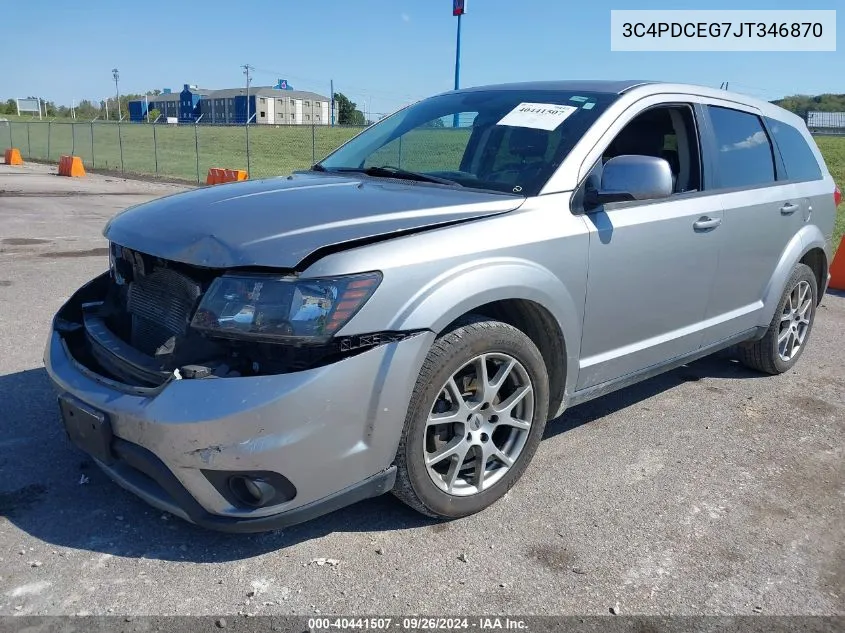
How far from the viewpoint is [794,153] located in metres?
5.07

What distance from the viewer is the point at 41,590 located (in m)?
2.55

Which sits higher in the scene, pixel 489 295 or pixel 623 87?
pixel 623 87

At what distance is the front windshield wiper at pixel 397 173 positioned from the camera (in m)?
3.56

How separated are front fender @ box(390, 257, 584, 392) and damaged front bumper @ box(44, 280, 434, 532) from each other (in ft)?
0.28

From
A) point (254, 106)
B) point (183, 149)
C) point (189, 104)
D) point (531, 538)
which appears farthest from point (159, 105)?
point (531, 538)

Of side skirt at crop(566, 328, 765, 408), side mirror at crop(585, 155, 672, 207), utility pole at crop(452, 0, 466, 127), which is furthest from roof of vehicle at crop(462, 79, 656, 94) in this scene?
utility pole at crop(452, 0, 466, 127)

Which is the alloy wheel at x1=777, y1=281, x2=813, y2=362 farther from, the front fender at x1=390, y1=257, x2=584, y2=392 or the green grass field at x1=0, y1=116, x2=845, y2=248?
the green grass field at x1=0, y1=116, x2=845, y2=248

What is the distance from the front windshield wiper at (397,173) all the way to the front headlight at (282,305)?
1138 millimetres

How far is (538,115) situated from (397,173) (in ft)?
2.48

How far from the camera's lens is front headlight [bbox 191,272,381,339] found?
98.9 inches

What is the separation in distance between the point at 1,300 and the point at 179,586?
15.8 feet

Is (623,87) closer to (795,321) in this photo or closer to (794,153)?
(794,153)

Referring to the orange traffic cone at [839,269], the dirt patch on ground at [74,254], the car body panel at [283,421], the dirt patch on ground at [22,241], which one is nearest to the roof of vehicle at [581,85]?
the car body panel at [283,421]

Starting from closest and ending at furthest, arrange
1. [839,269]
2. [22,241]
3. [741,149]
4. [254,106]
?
[741,149] → [839,269] → [22,241] → [254,106]
